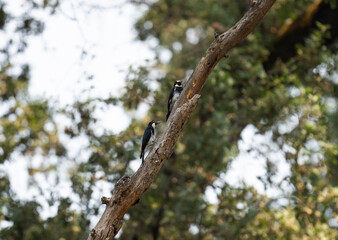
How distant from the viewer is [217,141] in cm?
790

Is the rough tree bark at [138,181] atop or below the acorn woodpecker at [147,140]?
below

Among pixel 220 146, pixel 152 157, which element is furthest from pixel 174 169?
pixel 152 157

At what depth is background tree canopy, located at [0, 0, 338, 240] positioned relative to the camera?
7.29 meters

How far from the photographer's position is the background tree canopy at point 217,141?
729 centimetres

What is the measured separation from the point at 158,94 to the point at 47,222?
8.57 ft

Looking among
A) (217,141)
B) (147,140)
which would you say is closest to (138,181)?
(147,140)

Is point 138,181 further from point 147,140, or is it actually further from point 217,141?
point 217,141

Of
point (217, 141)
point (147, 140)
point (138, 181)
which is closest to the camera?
point (138, 181)

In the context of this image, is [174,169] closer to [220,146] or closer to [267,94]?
[220,146]

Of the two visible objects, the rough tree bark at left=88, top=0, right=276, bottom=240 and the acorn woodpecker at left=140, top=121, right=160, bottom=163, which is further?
the acorn woodpecker at left=140, top=121, right=160, bottom=163

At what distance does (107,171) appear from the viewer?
721cm

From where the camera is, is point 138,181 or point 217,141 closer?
point 138,181

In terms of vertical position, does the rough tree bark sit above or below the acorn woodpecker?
below

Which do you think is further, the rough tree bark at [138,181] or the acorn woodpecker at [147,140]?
the acorn woodpecker at [147,140]
